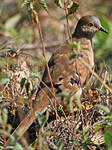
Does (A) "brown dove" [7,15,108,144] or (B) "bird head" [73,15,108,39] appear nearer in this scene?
(A) "brown dove" [7,15,108,144]

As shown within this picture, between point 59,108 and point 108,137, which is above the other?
point 108,137

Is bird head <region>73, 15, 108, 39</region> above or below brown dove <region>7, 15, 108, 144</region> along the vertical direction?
above

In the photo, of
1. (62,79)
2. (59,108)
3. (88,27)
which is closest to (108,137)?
(59,108)

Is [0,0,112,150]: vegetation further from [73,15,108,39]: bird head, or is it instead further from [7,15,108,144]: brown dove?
[73,15,108,39]: bird head

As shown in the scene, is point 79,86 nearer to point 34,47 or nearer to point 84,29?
point 84,29

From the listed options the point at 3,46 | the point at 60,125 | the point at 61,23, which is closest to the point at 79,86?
the point at 60,125

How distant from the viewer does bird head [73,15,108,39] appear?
5.69 metres

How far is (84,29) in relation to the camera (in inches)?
233

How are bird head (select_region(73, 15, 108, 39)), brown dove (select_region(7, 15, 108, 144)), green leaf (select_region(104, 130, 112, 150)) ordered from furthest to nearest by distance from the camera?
bird head (select_region(73, 15, 108, 39))
brown dove (select_region(7, 15, 108, 144))
green leaf (select_region(104, 130, 112, 150))

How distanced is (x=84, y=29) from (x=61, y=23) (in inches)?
176

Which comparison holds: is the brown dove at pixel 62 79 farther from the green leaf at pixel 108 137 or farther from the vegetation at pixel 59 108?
the green leaf at pixel 108 137

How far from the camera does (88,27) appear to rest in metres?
5.88

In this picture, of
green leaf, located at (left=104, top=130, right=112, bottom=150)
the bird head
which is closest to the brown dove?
the bird head

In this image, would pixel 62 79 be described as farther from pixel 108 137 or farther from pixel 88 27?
pixel 108 137
